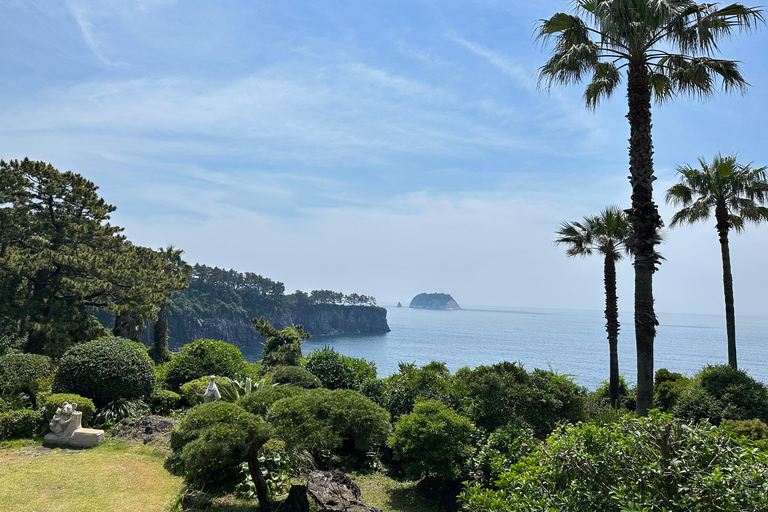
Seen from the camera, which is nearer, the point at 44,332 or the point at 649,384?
the point at 649,384

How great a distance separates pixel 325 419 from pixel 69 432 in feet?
23.5

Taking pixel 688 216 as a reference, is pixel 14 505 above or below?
below

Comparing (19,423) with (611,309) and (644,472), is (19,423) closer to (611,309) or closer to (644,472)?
(644,472)

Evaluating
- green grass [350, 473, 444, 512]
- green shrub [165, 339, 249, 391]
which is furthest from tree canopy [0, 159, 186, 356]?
green grass [350, 473, 444, 512]

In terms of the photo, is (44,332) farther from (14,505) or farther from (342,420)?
(342,420)

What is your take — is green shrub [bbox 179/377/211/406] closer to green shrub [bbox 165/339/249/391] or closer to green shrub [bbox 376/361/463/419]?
green shrub [bbox 165/339/249/391]

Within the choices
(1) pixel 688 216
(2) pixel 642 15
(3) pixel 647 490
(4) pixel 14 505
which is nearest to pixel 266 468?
(4) pixel 14 505

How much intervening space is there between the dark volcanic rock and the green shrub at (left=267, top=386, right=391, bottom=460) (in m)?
0.56

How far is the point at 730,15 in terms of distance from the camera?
28.9 feet

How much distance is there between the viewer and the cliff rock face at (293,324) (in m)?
87.3

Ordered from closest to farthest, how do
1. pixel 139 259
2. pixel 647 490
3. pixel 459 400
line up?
pixel 647 490, pixel 459 400, pixel 139 259

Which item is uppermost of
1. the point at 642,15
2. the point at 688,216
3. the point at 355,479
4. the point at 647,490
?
the point at 642,15

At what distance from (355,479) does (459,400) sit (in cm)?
411

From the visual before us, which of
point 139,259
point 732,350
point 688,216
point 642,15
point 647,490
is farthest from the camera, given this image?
point 139,259
